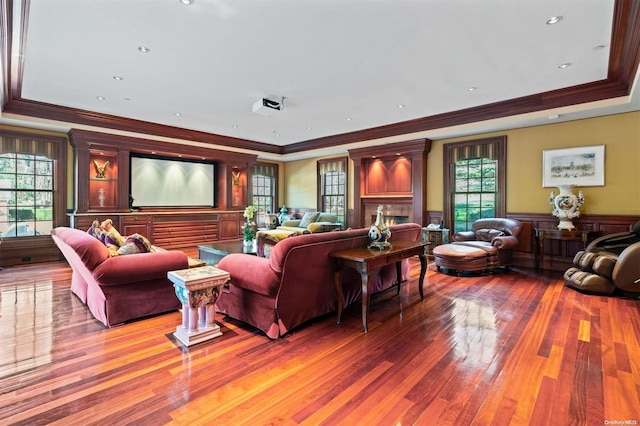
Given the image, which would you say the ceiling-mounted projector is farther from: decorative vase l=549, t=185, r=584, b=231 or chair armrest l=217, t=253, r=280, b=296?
decorative vase l=549, t=185, r=584, b=231

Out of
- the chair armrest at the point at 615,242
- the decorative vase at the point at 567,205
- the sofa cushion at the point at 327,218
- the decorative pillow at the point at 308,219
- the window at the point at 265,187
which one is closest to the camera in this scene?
the chair armrest at the point at 615,242

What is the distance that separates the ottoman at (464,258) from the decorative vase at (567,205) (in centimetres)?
138

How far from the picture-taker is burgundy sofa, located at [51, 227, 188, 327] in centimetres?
279

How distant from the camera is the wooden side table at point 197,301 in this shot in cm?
260

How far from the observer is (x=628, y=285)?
3.72 meters

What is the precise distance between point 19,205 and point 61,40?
4273 millimetres

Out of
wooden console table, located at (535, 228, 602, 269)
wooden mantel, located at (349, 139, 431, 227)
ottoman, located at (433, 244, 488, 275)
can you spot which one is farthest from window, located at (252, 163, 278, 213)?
wooden console table, located at (535, 228, 602, 269)

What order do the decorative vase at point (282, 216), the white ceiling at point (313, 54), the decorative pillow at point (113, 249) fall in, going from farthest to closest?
the decorative vase at point (282, 216), the decorative pillow at point (113, 249), the white ceiling at point (313, 54)

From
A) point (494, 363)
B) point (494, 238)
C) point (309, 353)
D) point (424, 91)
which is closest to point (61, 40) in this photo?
point (309, 353)

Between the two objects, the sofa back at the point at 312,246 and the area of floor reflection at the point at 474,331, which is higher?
the sofa back at the point at 312,246

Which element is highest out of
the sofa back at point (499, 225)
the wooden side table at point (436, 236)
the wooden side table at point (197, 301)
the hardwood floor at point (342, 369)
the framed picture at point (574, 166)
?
the framed picture at point (574, 166)

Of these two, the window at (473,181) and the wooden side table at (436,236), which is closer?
the window at (473,181)

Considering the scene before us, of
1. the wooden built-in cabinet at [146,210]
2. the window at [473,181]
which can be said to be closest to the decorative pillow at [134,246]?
the wooden built-in cabinet at [146,210]

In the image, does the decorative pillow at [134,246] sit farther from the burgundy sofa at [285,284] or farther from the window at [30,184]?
the window at [30,184]
